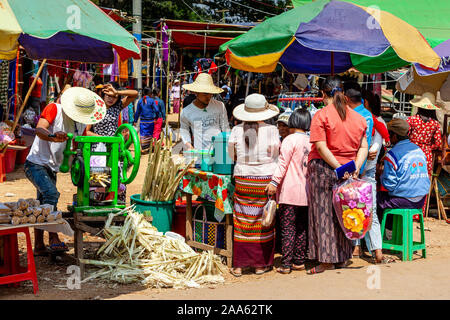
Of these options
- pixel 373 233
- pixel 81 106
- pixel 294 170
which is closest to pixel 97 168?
pixel 81 106

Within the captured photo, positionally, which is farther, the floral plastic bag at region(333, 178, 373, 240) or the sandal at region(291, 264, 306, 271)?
the sandal at region(291, 264, 306, 271)

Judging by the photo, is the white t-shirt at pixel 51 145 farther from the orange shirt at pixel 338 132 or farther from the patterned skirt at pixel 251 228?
the orange shirt at pixel 338 132

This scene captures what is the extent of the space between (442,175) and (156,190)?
205 inches

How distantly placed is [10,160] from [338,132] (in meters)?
8.61

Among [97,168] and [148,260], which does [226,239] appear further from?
[97,168]

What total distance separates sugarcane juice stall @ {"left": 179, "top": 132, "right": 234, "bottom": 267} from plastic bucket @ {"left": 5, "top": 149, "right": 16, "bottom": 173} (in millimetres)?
6583

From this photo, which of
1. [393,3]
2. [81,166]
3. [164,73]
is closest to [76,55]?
[81,166]

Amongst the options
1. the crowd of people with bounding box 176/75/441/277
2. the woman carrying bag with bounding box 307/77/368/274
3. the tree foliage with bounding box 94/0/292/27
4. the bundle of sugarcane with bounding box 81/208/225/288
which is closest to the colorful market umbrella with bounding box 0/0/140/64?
the crowd of people with bounding box 176/75/441/277

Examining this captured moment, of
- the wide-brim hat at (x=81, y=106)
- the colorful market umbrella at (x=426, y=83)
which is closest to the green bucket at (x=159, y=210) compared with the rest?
the wide-brim hat at (x=81, y=106)

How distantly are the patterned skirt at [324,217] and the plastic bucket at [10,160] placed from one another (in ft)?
26.5

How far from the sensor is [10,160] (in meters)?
11.7

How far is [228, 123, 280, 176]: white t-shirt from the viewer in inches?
221

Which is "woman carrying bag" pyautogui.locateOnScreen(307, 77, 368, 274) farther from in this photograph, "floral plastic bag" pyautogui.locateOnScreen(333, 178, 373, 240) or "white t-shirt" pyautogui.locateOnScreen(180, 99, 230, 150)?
"white t-shirt" pyautogui.locateOnScreen(180, 99, 230, 150)

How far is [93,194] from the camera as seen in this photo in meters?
5.84
